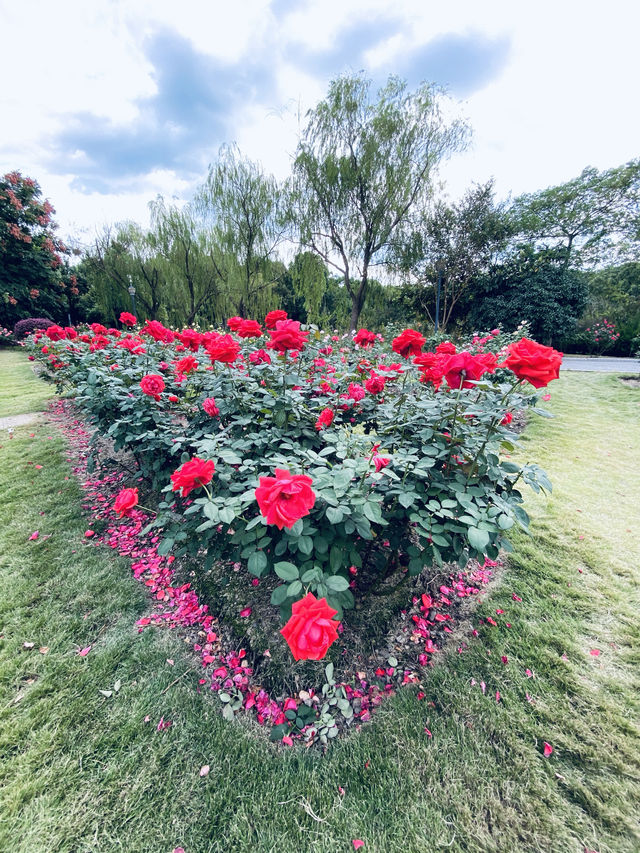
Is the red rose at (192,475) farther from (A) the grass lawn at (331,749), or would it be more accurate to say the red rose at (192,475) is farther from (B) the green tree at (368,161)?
(B) the green tree at (368,161)

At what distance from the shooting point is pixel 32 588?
5.92 feet

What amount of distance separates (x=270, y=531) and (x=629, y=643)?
5.93ft

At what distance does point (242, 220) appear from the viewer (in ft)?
38.8

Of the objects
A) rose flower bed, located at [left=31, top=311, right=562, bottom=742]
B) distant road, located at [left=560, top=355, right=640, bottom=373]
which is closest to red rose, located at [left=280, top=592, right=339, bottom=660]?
rose flower bed, located at [left=31, top=311, right=562, bottom=742]

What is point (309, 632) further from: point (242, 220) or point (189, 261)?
point (189, 261)

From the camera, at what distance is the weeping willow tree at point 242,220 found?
11367 mm

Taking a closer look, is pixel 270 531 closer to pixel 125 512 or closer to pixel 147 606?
pixel 125 512

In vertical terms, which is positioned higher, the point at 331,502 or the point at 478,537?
the point at 331,502

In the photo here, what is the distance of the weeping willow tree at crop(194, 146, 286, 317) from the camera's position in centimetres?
1137

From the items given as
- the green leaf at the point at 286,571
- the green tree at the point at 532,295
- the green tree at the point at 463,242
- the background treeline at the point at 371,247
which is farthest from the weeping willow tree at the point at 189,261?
the green leaf at the point at 286,571

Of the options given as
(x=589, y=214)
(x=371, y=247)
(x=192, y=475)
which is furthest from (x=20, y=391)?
(x=589, y=214)

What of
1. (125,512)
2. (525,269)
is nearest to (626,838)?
(125,512)

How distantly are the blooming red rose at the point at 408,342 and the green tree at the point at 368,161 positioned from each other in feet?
34.1

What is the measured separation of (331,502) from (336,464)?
1.36 feet
